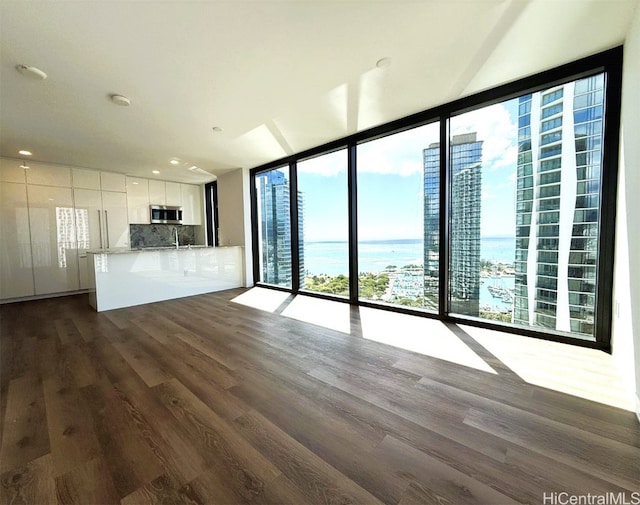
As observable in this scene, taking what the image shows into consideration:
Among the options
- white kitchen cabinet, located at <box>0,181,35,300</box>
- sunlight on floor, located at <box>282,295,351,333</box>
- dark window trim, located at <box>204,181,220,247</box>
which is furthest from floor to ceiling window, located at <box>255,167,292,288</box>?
white kitchen cabinet, located at <box>0,181,35,300</box>

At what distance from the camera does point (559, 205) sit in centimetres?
248

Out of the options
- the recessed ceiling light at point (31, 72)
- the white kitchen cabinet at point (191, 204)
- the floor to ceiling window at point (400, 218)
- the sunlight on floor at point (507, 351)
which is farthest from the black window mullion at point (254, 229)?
the recessed ceiling light at point (31, 72)

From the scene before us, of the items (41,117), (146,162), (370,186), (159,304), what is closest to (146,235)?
(146,162)

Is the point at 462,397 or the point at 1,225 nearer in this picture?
the point at 462,397

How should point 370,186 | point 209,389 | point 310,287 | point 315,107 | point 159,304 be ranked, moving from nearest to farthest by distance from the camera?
point 209,389, point 315,107, point 370,186, point 159,304, point 310,287

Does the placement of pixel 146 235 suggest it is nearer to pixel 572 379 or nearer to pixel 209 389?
pixel 209 389

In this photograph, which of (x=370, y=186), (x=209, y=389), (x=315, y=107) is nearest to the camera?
(x=209, y=389)

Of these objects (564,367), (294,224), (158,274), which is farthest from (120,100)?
(564,367)

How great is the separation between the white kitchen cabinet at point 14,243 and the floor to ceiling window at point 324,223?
15.6 ft

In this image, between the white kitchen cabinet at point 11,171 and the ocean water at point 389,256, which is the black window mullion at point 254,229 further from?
the white kitchen cabinet at point 11,171

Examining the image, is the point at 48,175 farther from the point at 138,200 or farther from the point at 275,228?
the point at 275,228

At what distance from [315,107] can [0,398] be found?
141 inches

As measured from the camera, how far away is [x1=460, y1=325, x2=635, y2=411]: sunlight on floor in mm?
1676

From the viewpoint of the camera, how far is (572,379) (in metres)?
1.83
